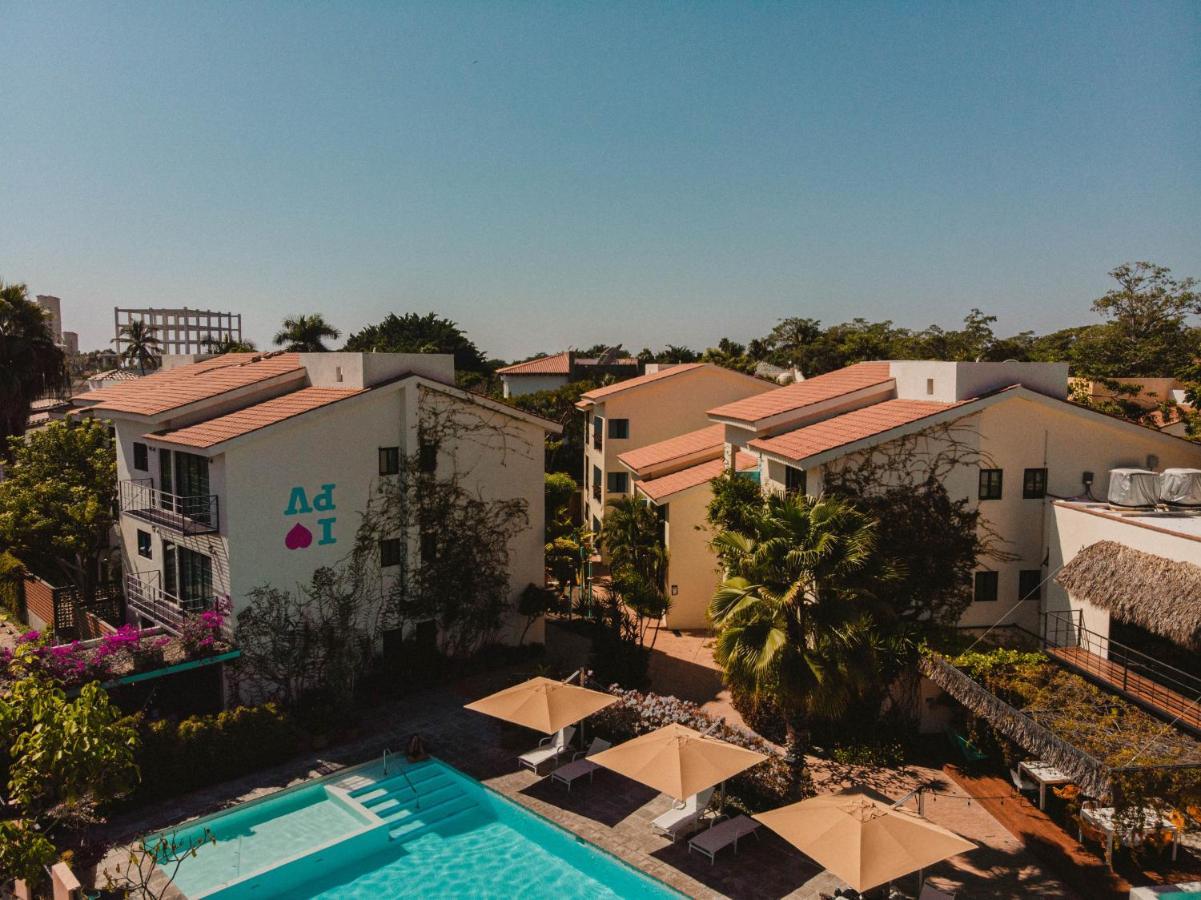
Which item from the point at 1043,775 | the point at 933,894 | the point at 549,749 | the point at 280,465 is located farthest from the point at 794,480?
the point at 280,465

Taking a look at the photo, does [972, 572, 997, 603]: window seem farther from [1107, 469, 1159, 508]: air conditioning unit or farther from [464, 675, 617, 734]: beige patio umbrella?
[464, 675, 617, 734]: beige patio umbrella

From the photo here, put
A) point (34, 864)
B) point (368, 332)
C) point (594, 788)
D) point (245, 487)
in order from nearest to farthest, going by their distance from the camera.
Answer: point (34, 864) → point (594, 788) → point (245, 487) → point (368, 332)

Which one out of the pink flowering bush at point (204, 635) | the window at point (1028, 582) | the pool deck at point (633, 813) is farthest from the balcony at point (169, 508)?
the window at point (1028, 582)

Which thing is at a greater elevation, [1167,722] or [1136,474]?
[1136,474]

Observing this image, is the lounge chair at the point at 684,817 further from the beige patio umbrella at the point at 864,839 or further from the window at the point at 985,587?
the window at the point at 985,587

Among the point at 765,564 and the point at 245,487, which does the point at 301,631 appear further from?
the point at 765,564

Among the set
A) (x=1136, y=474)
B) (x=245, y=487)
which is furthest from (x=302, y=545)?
(x=1136, y=474)
